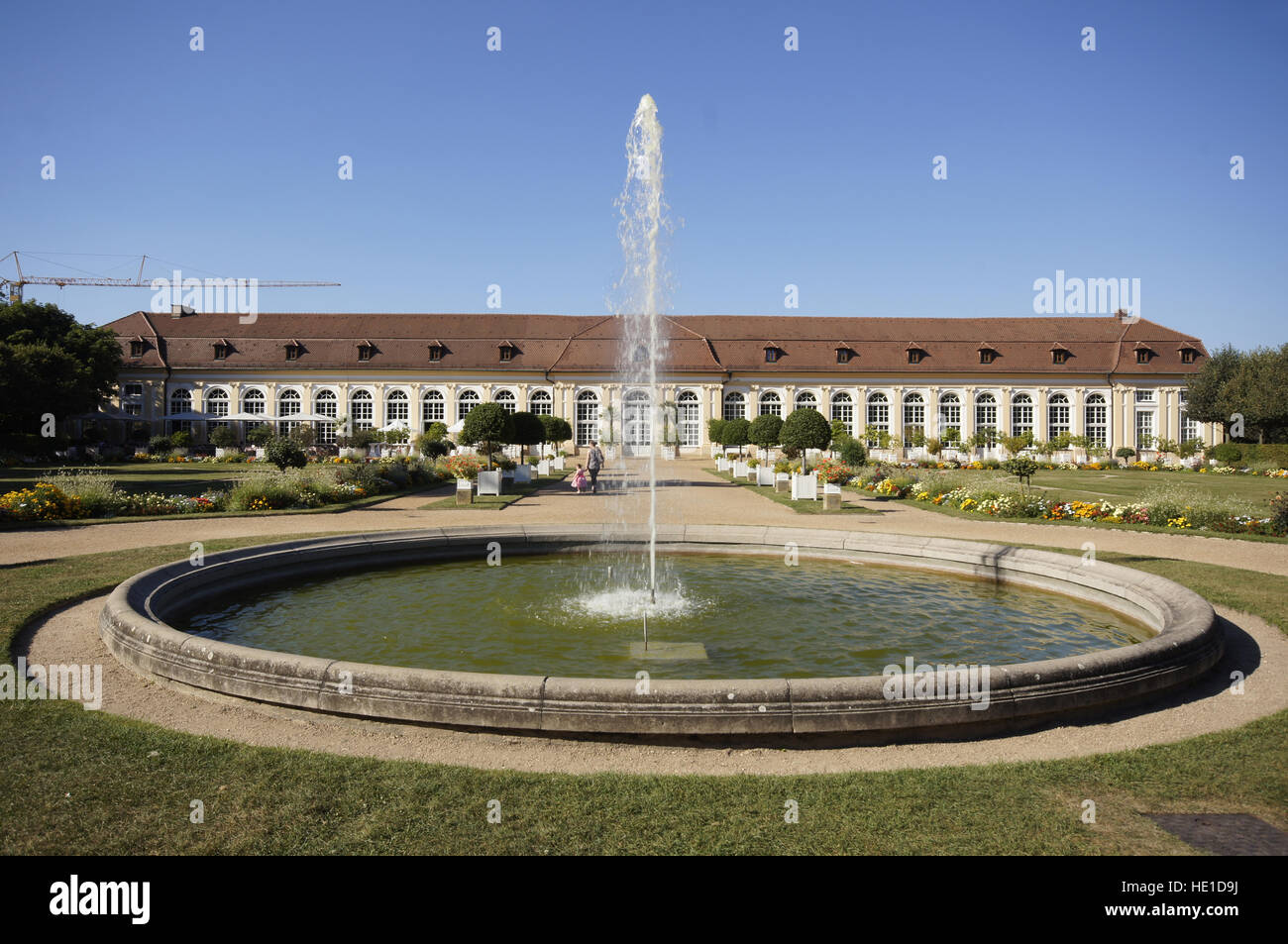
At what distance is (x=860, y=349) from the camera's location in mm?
55250

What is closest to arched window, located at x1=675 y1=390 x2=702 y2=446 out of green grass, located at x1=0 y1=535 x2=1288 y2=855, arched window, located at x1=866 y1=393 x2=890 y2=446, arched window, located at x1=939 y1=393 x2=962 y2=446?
arched window, located at x1=866 y1=393 x2=890 y2=446

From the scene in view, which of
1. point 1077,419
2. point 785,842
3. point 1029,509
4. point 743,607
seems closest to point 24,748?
point 785,842

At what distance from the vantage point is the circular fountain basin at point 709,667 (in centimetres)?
488

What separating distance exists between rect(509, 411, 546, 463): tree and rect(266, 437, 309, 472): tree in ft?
21.2

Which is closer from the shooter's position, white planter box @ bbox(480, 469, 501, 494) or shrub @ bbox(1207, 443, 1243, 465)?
white planter box @ bbox(480, 469, 501, 494)

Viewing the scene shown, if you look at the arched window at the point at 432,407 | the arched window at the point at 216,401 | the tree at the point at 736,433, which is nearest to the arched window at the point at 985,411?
the tree at the point at 736,433

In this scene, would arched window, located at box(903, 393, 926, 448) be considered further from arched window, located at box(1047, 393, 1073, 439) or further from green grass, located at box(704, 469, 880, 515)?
green grass, located at box(704, 469, 880, 515)

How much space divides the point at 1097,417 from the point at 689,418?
27.8 metres

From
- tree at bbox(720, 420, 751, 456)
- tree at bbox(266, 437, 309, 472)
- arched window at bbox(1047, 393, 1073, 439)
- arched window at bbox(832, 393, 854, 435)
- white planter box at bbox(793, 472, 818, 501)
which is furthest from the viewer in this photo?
arched window at bbox(832, 393, 854, 435)

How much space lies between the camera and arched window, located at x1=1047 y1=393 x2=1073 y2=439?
178ft

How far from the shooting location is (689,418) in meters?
53.5

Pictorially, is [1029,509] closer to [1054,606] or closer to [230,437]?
[1054,606]
